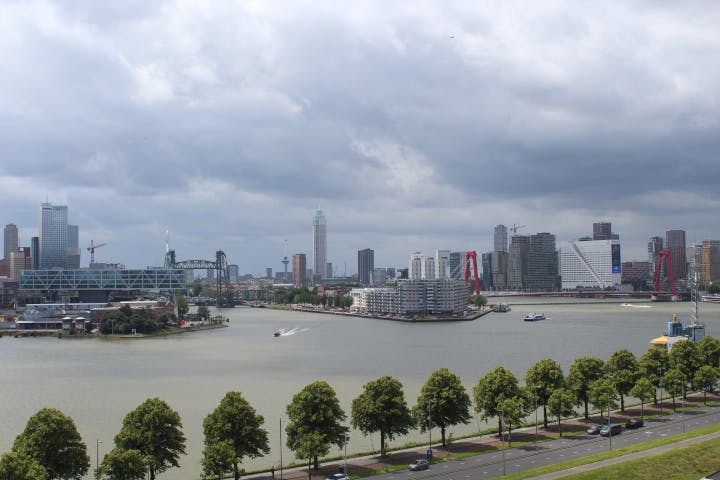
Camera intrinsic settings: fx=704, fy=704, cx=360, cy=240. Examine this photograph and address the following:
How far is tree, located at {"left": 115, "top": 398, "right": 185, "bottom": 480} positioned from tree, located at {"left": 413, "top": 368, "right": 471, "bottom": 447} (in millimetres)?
3960

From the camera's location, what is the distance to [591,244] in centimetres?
10138

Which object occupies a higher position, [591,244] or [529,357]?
[591,244]

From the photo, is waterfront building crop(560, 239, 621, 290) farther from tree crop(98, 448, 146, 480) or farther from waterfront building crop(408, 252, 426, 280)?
tree crop(98, 448, 146, 480)

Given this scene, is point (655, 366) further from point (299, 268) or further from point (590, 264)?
point (299, 268)

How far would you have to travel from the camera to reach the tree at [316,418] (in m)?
10.4

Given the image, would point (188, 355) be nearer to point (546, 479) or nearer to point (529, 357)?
point (529, 357)

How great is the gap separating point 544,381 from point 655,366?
3.13 metres

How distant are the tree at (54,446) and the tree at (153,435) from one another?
0.64m

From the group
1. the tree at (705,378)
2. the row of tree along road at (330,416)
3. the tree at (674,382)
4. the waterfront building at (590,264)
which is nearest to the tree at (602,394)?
the row of tree along road at (330,416)

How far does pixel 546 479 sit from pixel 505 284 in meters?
108

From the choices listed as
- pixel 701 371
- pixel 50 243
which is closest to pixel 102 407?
pixel 701 371

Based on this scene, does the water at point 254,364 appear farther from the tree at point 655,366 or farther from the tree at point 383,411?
the tree at point 655,366

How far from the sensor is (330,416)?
10.5 m

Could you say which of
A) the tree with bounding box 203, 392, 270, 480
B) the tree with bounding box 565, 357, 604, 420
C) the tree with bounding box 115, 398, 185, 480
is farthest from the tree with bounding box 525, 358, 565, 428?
the tree with bounding box 115, 398, 185, 480
